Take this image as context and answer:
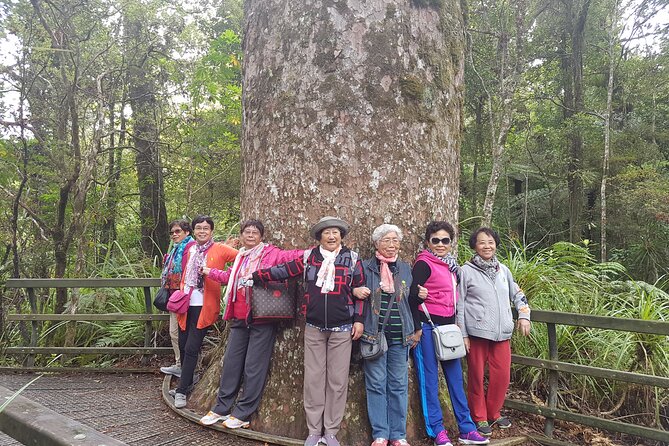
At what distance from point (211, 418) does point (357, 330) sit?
1288 millimetres

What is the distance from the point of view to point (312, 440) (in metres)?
3.01

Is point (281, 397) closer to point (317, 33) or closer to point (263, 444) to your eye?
point (263, 444)

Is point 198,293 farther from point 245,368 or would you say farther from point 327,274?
point 327,274

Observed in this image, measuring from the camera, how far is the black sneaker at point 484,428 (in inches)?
136

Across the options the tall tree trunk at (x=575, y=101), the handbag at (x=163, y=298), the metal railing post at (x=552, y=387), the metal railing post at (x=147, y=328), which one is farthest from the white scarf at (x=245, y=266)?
the tall tree trunk at (x=575, y=101)

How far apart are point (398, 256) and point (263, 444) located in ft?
5.34

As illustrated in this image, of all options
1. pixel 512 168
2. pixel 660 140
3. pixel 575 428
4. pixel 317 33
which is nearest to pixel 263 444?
pixel 575 428

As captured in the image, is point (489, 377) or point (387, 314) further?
point (489, 377)

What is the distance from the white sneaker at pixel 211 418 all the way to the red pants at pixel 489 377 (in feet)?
6.22

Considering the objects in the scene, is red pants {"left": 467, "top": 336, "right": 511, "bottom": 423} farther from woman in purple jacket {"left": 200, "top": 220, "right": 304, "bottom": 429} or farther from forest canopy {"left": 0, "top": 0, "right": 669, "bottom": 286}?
forest canopy {"left": 0, "top": 0, "right": 669, "bottom": 286}

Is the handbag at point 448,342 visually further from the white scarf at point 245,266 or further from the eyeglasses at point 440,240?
the white scarf at point 245,266

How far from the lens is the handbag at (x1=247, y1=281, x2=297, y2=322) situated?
336 cm

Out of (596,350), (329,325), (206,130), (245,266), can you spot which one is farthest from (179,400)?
(206,130)

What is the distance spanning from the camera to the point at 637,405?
4.05 metres
